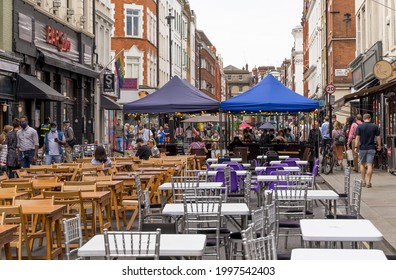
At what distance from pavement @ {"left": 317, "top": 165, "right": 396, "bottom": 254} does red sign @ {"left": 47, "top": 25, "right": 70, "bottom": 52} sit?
1308 cm

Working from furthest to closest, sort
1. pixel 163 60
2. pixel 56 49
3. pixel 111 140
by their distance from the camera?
pixel 163 60
pixel 111 140
pixel 56 49

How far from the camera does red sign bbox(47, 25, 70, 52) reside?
34.4 m

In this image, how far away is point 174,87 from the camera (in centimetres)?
2908

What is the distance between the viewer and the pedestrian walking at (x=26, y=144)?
2325 cm

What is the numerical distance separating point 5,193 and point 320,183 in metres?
14.8

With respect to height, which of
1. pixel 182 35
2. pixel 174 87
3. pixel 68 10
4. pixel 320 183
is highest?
pixel 182 35

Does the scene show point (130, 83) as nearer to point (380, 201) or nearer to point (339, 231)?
point (380, 201)

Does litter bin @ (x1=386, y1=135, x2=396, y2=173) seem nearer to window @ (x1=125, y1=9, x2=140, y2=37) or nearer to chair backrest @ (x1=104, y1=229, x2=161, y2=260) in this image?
Answer: chair backrest @ (x1=104, y1=229, x2=161, y2=260)

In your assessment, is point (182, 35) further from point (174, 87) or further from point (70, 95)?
point (174, 87)

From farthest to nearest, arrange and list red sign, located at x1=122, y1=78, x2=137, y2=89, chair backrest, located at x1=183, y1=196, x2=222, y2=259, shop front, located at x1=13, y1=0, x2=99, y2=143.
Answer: red sign, located at x1=122, y1=78, x2=137, y2=89
shop front, located at x1=13, y1=0, x2=99, y2=143
chair backrest, located at x1=183, y1=196, x2=222, y2=259

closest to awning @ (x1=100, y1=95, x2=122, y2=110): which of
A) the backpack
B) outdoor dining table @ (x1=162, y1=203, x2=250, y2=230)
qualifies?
the backpack

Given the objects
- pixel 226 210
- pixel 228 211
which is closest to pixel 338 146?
pixel 226 210

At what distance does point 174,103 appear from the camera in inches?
1101

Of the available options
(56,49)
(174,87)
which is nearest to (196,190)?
(174,87)
